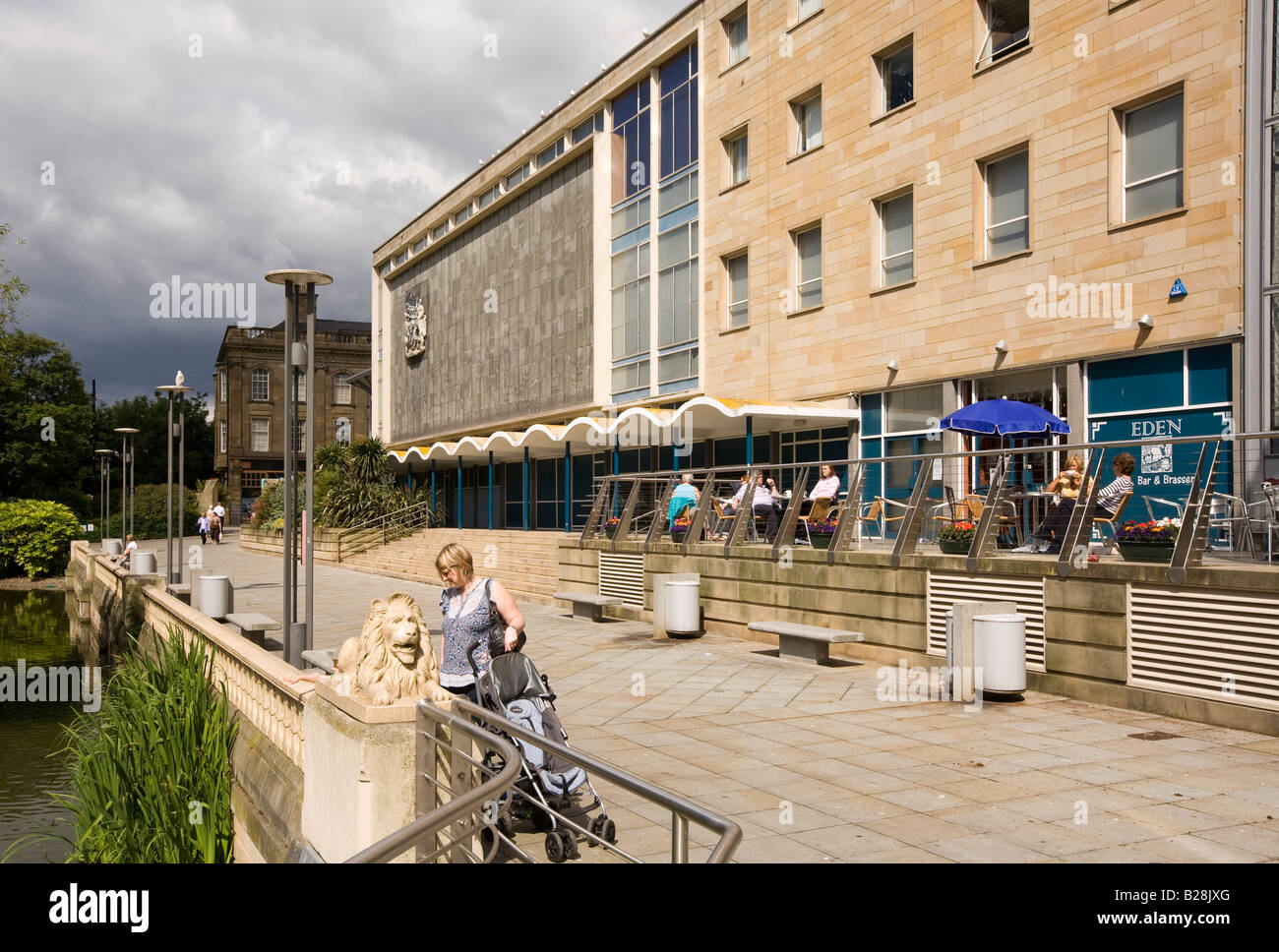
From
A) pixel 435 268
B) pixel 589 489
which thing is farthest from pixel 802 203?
pixel 435 268

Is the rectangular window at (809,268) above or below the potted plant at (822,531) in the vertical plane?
above

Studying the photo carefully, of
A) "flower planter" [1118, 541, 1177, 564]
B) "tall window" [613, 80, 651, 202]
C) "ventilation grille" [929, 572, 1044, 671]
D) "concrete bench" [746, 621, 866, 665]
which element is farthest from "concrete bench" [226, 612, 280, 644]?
"tall window" [613, 80, 651, 202]

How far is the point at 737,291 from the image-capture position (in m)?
25.2

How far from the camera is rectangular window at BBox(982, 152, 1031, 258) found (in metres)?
17.8

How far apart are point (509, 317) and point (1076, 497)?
29674 millimetres

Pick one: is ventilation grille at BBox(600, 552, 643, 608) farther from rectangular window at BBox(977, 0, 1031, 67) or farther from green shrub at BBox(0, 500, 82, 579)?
green shrub at BBox(0, 500, 82, 579)

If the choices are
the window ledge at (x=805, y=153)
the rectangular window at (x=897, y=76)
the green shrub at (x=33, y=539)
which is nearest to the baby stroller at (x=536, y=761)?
the rectangular window at (x=897, y=76)

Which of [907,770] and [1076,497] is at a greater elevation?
[1076,497]

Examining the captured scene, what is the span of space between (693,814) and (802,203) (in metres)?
21.0

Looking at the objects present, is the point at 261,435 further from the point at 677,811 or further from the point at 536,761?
the point at 677,811

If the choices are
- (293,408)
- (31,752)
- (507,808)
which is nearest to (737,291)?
(293,408)

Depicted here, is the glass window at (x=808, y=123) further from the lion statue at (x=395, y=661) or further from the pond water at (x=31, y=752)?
the lion statue at (x=395, y=661)

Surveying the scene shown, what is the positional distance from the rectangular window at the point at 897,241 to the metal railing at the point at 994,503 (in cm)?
666

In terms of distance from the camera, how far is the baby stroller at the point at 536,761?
540cm
